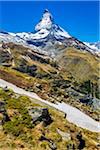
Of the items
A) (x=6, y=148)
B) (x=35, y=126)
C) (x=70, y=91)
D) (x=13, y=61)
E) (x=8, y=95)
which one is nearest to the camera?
(x=6, y=148)

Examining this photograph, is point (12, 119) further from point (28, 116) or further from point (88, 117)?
point (88, 117)

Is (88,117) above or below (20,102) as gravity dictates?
below

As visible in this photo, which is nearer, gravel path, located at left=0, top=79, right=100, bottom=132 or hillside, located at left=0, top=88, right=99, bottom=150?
hillside, located at left=0, top=88, right=99, bottom=150

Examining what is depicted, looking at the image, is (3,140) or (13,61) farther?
(13,61)

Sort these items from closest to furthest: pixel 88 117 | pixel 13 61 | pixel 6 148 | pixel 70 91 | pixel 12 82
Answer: pixel 6 148, pixel 88 117, pixel 12 82, pixel 70 91, pixel 13 61

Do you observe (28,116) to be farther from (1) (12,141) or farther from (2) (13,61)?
(2) (13,61)

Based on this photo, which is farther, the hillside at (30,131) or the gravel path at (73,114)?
the gravel path at (73,114)

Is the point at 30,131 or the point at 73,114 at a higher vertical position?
the point at 30,131

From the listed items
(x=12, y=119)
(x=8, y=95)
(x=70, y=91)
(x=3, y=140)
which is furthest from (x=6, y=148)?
(x=70, y=91)
